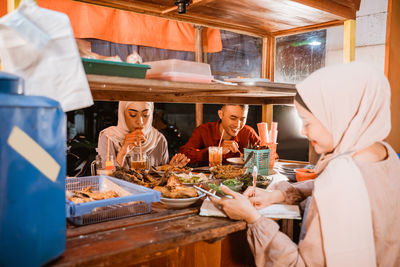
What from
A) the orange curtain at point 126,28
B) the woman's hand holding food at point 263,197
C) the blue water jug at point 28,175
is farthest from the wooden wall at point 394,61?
the blue water jug at point 28,175

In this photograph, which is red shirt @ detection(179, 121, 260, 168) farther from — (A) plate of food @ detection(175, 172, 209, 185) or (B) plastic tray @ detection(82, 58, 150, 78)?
(B) plastic tray @ detection(82, 58, 150, 78)

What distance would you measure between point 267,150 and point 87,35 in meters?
2.57

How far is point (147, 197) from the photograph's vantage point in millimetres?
1653

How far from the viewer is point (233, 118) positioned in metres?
4.12

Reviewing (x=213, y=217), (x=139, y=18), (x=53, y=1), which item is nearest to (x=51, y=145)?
(x=213, y=217)

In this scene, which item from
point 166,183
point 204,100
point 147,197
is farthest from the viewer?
point 204,100

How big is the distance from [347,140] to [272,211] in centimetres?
62

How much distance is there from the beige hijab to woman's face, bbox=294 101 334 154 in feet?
0.12

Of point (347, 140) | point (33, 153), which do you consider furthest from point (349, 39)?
point (33, 153)

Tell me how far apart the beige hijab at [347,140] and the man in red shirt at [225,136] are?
223cm

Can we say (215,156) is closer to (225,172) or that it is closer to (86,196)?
(225,172)

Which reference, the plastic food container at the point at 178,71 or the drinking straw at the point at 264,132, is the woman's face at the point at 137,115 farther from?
the plastic food container at the point at 178,71

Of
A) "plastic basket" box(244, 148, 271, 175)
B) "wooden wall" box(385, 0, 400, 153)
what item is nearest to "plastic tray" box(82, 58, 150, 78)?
"plastic basket" box(244, 148, 271, 175)

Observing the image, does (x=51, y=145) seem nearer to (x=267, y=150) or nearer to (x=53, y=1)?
(x=267, y=150)
